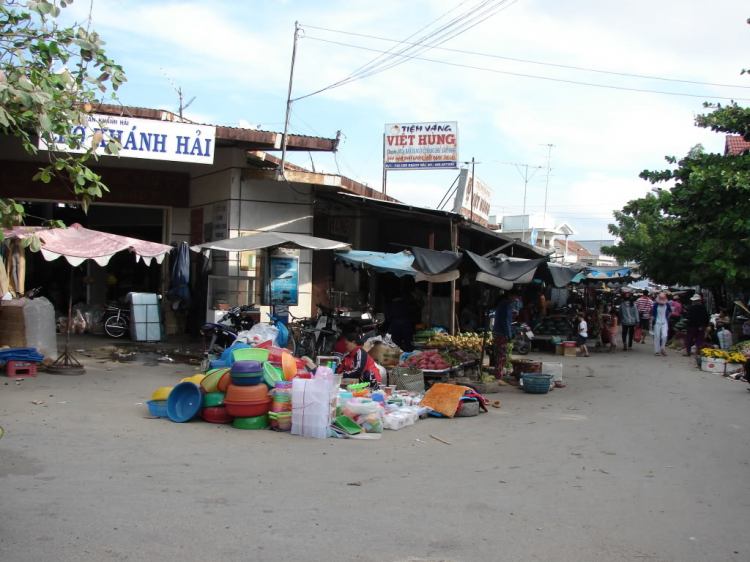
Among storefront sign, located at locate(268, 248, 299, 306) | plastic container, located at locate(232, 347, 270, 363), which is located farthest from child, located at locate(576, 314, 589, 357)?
plastic container, located at locate(232, 347, 270, 363)

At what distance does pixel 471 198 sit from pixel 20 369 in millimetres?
16225

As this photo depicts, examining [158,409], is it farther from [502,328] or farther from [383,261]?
[383,261]

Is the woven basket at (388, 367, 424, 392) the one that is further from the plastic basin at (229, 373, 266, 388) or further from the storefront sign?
the storefront sign

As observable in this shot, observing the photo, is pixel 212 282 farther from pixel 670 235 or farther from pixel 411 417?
pixel 670 235

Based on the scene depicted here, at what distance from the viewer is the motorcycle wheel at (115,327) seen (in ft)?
53.1

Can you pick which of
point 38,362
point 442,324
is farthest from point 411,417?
point 442,324

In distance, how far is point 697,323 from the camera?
19.0 m

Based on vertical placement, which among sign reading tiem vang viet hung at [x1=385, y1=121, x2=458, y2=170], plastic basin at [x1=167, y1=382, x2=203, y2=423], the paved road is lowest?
the paved road

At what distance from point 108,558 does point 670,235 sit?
21308 millimetres

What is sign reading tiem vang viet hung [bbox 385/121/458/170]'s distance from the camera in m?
25.5

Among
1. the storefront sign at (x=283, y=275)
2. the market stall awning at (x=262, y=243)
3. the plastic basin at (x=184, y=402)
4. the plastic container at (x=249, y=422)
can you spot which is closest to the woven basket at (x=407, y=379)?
the plastic container at (x=249, y=422)

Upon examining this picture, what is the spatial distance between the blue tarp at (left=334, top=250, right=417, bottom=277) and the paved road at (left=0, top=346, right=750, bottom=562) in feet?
19.1

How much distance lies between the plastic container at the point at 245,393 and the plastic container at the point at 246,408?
0.04 metres

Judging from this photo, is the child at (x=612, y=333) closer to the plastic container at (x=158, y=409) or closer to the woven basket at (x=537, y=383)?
the woven basket at (x=537, y=383)
